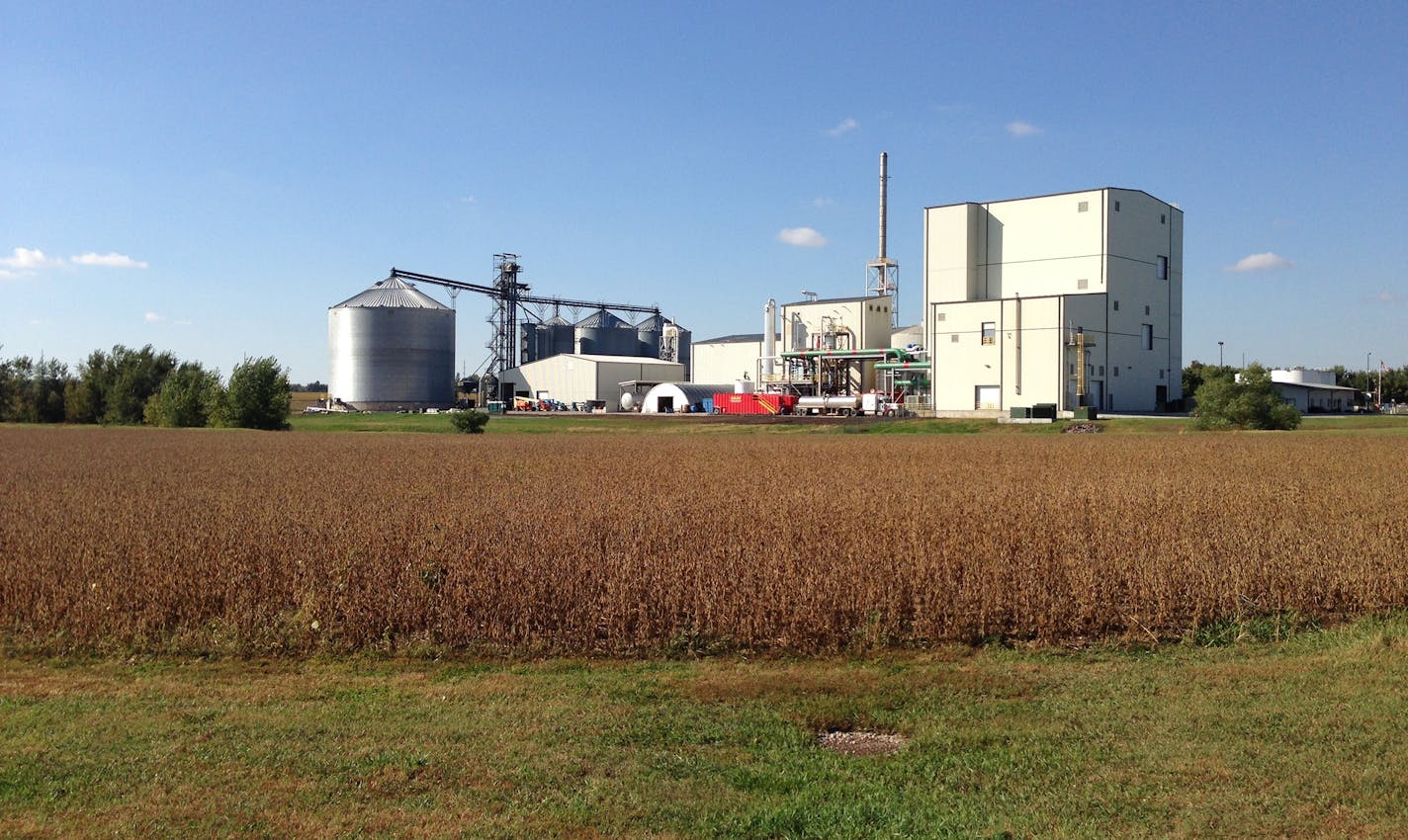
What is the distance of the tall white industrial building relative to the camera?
79.1 m

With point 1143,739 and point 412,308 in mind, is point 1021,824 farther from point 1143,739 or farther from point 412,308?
→ point 412,308

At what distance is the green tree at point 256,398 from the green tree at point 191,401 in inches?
56.8

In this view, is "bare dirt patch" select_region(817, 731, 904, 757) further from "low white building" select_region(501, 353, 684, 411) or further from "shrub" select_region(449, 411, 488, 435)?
"low white building" select_region(501, 353, 684, 411)

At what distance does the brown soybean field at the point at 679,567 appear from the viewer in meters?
11.9

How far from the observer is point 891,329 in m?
99.4

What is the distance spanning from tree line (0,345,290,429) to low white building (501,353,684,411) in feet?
132

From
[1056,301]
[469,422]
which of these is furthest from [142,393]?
[1056,301]

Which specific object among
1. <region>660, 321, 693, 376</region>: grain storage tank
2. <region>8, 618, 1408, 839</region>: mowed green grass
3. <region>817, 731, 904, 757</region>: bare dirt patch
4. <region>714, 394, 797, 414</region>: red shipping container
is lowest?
<region>817, 731, 904, 757</region>: bare dirt patch

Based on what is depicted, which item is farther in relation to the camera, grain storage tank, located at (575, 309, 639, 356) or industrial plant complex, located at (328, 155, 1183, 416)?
grain storage tank, located at (575, 309, 639, 356)

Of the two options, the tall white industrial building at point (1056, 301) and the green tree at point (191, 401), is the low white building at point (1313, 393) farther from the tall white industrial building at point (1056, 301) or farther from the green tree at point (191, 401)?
the green tree at point (191, 401)

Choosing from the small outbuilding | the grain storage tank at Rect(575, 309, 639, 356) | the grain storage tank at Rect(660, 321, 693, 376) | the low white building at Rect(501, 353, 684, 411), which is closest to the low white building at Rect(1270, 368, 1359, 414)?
the small outbuilding

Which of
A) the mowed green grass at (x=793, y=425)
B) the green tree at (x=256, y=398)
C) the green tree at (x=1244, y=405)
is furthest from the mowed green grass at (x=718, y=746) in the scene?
the green tree at (x=256, y=398)

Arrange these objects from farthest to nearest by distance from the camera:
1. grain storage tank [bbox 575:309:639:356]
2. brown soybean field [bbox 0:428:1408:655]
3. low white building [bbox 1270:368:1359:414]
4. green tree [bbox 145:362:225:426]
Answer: grain storage tank [bbox 575:309:639:356] → low white building [bbox 1270:368:1359:414] → green tree [bbox 145:362:225:426] → brown soybean field [bbox 0:428:1408:655]

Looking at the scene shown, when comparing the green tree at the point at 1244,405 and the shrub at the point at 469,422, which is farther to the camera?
the shrub at the point at 469,422
